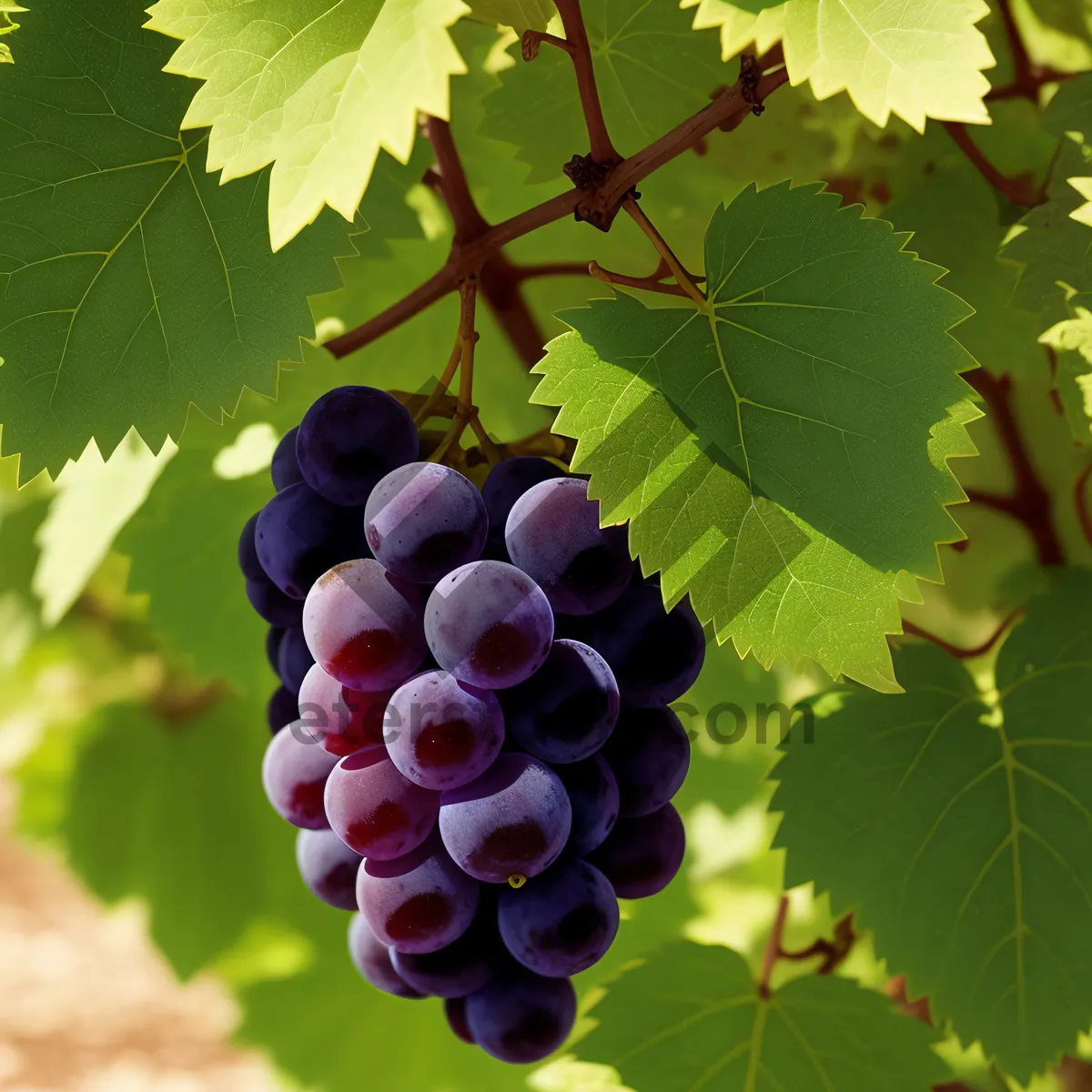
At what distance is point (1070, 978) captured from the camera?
683 millimetres

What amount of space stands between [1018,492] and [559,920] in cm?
50

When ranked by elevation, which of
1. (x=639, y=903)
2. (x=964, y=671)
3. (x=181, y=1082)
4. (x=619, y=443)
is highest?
(x=619, y=443)

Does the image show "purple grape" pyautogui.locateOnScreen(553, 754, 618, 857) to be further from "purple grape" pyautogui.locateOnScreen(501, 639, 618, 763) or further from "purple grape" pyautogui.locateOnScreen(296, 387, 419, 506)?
"purple grape" pyautogui.locateOnScreen(296, 387, 419, 506)

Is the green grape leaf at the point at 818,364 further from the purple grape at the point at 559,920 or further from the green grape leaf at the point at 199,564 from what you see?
the green grape leaf at the point at 199,564

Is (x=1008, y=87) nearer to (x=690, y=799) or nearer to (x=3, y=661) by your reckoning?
(x=690, y=799)

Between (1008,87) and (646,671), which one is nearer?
(646,671)

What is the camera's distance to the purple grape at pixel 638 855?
571 mm

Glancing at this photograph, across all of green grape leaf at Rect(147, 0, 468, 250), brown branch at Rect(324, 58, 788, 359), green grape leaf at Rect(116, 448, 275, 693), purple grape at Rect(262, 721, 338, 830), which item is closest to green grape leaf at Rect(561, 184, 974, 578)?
brown branch at Rect(324, 58, 788, 359)

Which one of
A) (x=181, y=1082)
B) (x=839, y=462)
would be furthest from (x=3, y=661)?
(x=181, y=1082)

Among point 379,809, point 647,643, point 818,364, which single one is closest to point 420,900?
point 379,809

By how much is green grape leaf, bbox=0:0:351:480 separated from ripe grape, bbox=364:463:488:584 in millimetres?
127

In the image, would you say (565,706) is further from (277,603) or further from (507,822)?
(277,603)

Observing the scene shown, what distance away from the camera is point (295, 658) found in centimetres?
59

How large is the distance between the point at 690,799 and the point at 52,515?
0.60 meters
